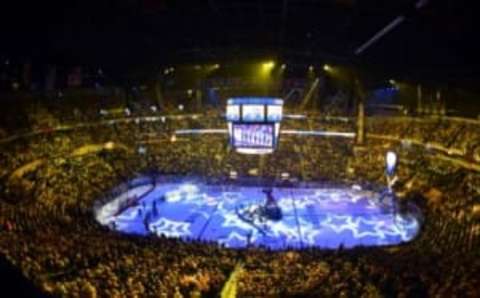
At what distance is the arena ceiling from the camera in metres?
21.3

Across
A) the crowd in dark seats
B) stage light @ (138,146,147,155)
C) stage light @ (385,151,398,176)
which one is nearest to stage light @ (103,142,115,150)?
the crowd in dark seats

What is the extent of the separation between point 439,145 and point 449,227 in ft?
46.7

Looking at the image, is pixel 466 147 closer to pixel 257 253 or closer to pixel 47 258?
pixel 257 253

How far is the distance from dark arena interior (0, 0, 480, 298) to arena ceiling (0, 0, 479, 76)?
0.45 feet

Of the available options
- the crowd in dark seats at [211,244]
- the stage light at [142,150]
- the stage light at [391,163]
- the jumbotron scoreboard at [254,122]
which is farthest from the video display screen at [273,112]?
the stage light at [142,150]

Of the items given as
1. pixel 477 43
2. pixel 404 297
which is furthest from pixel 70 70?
pixel 404 297

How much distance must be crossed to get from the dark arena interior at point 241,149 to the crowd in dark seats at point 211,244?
0.40 feet

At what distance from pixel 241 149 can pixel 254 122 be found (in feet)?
6.84

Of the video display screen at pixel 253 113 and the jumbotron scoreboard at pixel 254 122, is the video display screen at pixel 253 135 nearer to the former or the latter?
the jumbotron scoreboard at pixel 254 122

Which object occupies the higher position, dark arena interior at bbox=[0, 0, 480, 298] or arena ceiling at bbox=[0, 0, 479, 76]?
arena ceiling at bbox=[0, 0, 479, 76]

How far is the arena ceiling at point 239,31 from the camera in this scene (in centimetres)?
2128

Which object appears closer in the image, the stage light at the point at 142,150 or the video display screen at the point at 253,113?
the video display screen at the point at 253,113

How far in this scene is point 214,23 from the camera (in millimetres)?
34219

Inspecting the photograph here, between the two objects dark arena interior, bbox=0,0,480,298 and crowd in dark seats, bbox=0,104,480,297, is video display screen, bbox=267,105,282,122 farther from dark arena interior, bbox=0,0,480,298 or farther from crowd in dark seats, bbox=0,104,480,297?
crowd in dark seats, bbox=0,104,480,297
